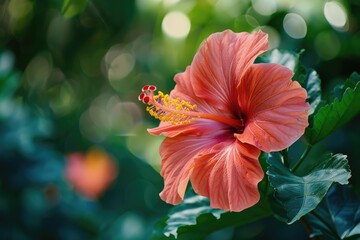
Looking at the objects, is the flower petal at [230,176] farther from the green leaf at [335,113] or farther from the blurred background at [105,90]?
the blurred background at [105,90]

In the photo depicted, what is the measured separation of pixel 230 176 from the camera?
0.81 meters

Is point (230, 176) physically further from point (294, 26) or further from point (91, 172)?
point (91, 172)

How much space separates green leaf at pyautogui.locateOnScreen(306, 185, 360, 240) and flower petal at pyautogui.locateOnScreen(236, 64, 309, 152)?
168mm

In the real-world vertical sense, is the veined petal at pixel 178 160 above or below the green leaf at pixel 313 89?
below

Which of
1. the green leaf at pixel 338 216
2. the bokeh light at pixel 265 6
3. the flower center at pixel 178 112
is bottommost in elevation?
the green leaf at pixel 338 216

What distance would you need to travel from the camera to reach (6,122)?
2217 millimetres

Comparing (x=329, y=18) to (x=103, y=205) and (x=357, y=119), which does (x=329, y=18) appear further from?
(x=103, y=205)

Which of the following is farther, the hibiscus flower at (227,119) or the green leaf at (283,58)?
the green leaf at (283,58)

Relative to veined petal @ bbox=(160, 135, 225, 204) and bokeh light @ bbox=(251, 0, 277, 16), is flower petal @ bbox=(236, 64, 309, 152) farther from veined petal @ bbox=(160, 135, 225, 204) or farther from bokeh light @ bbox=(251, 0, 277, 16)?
bokeh light @ bbox=(251, 0, 277, 16)

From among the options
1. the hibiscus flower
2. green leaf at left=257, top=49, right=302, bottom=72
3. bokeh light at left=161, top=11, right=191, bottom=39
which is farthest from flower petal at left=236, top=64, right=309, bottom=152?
bokeh light at left=161, top=11, right=191, bottom=39

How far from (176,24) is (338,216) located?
1.15 m

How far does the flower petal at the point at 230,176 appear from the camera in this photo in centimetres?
79

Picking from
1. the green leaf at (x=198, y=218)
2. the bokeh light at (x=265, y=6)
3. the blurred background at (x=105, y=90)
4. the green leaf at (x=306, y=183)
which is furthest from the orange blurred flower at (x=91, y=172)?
the green leaf at (x=306, y=183)

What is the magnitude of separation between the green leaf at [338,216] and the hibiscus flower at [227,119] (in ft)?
0.53
